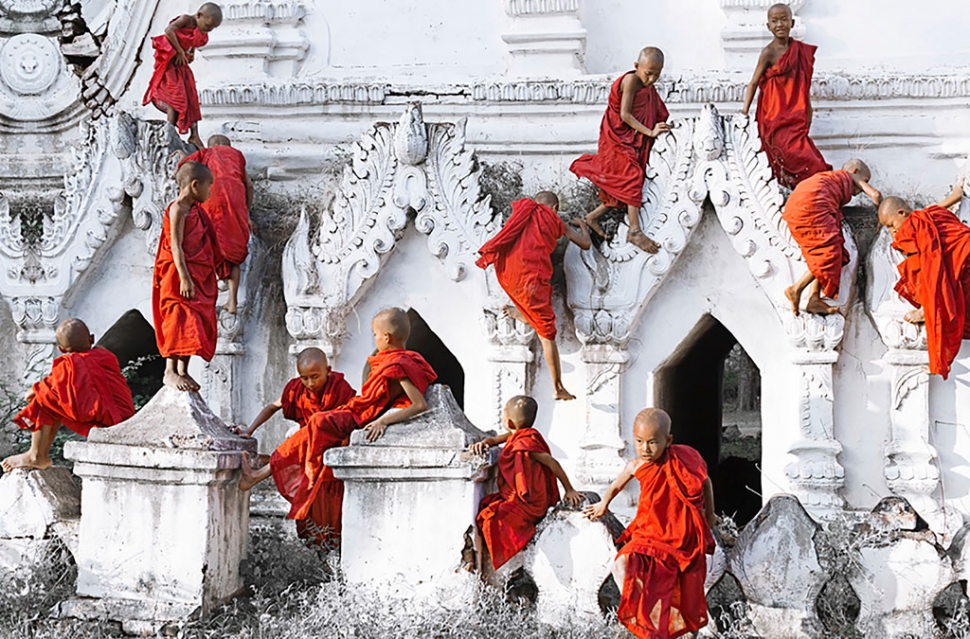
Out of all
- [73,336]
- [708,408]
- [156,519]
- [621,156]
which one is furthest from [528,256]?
[708,408]

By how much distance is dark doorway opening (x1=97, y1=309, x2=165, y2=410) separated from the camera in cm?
987

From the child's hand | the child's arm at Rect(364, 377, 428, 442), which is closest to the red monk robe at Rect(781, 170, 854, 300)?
the child's hand

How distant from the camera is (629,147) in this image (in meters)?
8.88

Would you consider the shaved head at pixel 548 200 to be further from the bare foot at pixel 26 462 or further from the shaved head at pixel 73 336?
the bare foot at pixel 26 462

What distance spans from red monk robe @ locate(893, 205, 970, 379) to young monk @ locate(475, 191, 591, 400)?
1972 mm

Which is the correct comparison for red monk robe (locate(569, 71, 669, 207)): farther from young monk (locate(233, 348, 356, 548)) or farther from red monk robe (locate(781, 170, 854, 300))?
young monk (locate(233, 348, 356, 548))

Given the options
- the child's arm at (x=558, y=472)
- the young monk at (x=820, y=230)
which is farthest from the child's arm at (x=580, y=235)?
the child's arm at (x=558, y=472)

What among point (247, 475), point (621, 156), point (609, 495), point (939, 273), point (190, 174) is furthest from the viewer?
point (621, 156)

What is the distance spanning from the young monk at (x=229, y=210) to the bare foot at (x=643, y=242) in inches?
100

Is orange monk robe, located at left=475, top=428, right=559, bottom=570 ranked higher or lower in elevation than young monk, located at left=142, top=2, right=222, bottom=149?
lower

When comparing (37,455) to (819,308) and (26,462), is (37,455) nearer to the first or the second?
(26,462)

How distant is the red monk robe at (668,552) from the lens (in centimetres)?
613


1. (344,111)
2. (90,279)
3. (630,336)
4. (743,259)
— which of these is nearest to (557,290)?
(630,336)

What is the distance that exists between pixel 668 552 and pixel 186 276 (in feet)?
10.2
